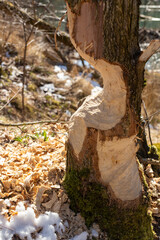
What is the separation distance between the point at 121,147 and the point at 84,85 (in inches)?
226

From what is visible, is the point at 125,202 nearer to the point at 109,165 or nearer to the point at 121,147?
the point at 109,165

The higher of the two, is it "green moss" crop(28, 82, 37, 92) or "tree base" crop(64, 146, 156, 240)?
"green moss" crop(28, 82, 37, 92)

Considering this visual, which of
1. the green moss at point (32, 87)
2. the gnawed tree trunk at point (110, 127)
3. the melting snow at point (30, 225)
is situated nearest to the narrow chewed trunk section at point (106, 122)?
the gnawed tree trunk at point (110, 127)

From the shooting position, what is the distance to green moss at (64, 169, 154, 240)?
2121mm

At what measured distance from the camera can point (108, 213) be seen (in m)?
2.14

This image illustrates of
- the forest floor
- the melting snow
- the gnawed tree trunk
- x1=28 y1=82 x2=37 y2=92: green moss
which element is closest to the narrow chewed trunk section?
the gnawed tree trunk

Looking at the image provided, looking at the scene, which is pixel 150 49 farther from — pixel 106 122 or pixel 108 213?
pixel 108 213

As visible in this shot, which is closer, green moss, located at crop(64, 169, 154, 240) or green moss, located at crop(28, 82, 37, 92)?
green moss, located at crop(64, 169, 154, 240)

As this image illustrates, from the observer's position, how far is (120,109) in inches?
77.2

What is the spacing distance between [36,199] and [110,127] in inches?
36.6

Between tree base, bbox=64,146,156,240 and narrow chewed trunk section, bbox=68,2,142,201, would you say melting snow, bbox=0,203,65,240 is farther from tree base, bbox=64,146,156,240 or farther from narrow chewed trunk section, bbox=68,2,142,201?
narrow chewed trunk section, bbox=68,2,142,201

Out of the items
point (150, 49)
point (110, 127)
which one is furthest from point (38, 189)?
point (150, 49)

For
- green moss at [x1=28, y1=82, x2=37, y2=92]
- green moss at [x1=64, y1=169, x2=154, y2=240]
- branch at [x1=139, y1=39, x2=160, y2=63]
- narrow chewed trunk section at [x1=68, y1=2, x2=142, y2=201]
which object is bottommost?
green moss at [x1=64, y1=169, x2=154, y2=240]

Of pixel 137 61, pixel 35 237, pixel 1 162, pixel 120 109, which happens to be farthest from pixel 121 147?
pixel 1 162
